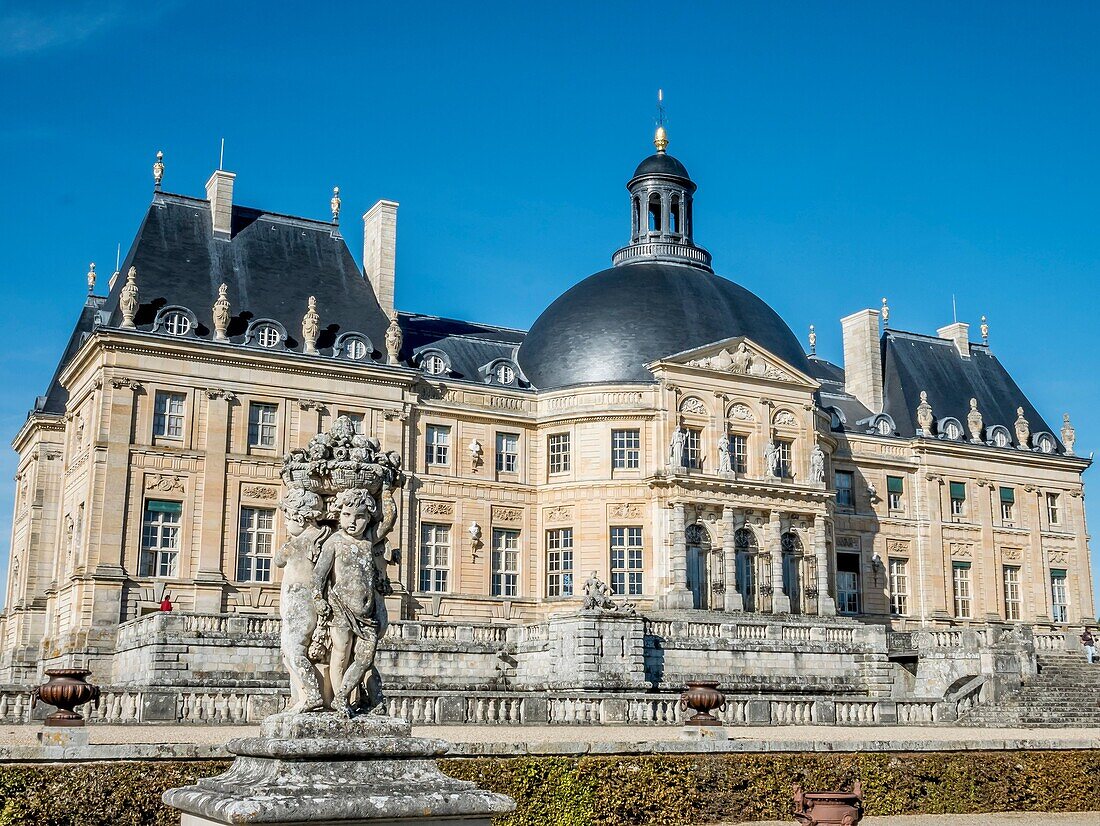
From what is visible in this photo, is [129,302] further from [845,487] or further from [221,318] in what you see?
[845,487]

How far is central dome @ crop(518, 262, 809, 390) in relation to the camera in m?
43.9

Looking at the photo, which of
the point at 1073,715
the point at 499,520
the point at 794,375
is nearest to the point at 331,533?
the point at 1073,715

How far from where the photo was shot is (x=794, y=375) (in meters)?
44.8

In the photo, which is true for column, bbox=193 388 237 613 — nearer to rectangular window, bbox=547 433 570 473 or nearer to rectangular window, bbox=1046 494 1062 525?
rectangular window, bbox=547 433 570 473

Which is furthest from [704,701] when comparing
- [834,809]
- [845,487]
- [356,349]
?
[845,487]

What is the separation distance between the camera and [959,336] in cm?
5722

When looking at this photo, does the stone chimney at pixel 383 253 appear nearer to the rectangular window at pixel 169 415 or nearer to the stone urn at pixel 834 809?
the rectangular window at pixel 169 415

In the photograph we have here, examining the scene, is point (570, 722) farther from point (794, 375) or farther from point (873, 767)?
point (794, 375)

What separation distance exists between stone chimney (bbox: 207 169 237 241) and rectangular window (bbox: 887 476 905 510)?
27.7 metres

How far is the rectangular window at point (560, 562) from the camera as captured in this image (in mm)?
42312

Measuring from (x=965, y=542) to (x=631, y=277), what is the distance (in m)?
18.3

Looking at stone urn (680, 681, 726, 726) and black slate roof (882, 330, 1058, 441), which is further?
black slate roof (882, 330, 1058, 441)

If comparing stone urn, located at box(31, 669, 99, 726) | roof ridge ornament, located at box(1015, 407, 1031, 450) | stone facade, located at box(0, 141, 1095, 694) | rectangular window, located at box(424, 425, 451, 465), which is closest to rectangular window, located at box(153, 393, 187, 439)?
stone facade, located at box(0, 141, 1095, 694)

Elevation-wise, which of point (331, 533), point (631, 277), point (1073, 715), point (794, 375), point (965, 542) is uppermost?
point (631, 277)
